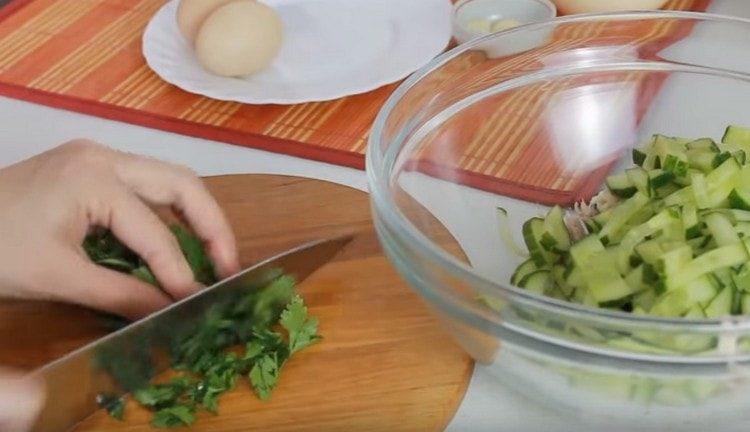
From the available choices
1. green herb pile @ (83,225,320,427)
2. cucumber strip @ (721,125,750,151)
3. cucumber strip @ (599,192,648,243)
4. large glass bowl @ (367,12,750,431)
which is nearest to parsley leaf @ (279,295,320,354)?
green herb pile @ (83,225,320,427)

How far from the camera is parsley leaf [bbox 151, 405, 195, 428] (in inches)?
28.0

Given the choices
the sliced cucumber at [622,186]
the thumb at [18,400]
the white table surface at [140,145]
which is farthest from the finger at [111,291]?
the sliced cucumber at [622,186]

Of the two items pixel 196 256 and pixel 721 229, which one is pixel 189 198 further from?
pixel 721 229

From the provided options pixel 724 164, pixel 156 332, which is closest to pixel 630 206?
pixel 724 164

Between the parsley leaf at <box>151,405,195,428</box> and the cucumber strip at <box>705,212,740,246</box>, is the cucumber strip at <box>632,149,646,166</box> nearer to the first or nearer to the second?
the cucumber strip at <box>705,212,740,246</box>

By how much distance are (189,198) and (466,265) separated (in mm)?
281

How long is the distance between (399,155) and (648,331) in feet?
0.95

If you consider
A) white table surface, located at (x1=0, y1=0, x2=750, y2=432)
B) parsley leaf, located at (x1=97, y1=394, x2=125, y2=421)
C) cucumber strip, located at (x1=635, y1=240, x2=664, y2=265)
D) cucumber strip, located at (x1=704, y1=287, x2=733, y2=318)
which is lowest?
parsley leaf, located at (x1=97, y1=394, x2=125, y2=421)

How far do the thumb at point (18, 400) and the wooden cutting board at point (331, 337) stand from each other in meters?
0.06

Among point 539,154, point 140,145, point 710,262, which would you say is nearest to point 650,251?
point 710,262

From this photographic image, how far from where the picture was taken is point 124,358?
0.72 m

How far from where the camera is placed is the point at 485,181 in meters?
0.88

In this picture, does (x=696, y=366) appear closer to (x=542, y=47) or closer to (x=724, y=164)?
(x=724, y=164)

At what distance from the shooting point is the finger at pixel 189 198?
81cm
